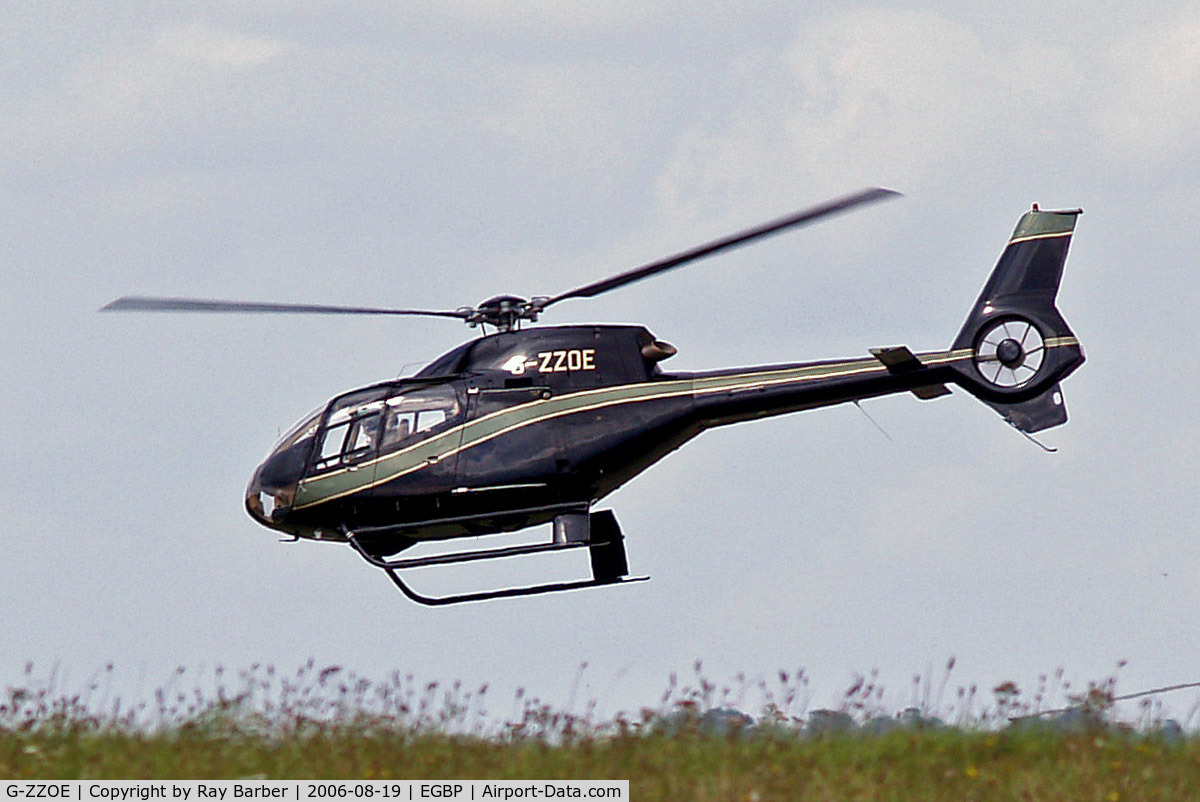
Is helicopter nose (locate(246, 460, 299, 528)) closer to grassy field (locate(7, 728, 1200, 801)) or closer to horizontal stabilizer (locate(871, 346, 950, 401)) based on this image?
horizontal stabilizer (locate(871, 346, 950, 401))

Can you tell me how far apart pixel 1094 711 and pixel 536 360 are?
786 cm

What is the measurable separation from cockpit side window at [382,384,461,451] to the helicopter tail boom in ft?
17.0

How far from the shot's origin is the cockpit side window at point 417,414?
1791 cm

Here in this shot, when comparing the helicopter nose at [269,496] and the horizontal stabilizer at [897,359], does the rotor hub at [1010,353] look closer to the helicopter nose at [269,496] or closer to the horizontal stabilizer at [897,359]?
the horizontal stabilizer at [897,359]

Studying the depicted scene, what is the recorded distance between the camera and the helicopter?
57.8 ft

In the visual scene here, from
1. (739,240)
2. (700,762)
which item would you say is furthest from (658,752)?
(739,240)

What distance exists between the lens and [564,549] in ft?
58.0

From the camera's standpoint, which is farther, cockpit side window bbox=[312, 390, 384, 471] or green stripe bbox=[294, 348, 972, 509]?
cockpit side window bbox=[312, 390, 384, 471]

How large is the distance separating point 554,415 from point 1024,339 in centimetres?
495

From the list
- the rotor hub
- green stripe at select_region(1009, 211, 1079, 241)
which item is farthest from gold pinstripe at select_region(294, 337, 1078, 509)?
green stripe at select_region(1009, 211, 1079, 241)
